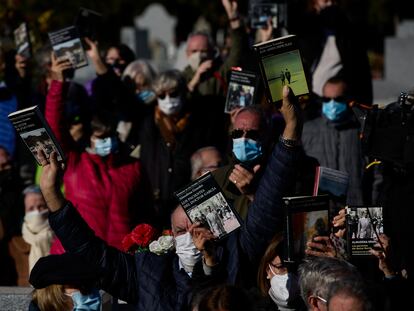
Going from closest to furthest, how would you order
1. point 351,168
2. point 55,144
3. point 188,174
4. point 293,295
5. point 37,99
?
point 293,295
point 55,144
point 351,168
point 188,174
point 37,99

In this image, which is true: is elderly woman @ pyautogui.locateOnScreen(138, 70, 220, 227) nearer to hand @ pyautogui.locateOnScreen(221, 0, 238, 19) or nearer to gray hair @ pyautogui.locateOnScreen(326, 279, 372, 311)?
hand @ pyautogui.locateOnScreen(221, 0, 238, 19)

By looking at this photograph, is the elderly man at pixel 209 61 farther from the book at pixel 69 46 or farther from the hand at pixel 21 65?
the hand at pixel 21 65

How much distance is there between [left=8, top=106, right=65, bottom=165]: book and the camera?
6.87 metres

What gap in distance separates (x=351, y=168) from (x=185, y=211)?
2665mm

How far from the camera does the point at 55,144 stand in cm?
689

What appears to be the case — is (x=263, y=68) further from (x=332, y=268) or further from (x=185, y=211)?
(x=332, y=268)

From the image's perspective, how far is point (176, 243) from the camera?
22.0ft

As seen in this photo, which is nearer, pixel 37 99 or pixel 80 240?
pixel 80 240

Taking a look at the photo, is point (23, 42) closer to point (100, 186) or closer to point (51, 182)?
point (100, 186)

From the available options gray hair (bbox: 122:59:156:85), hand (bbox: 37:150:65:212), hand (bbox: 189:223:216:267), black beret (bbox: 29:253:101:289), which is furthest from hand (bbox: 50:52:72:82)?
black beret (bbox: 29:253:101:289)

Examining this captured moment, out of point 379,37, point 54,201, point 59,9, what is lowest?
point 379,37

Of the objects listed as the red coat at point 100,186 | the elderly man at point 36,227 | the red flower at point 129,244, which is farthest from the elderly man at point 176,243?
the elderly man at point 36,227

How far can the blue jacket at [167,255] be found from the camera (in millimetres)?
6543

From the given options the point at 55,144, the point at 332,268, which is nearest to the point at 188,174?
the point at 55,144
